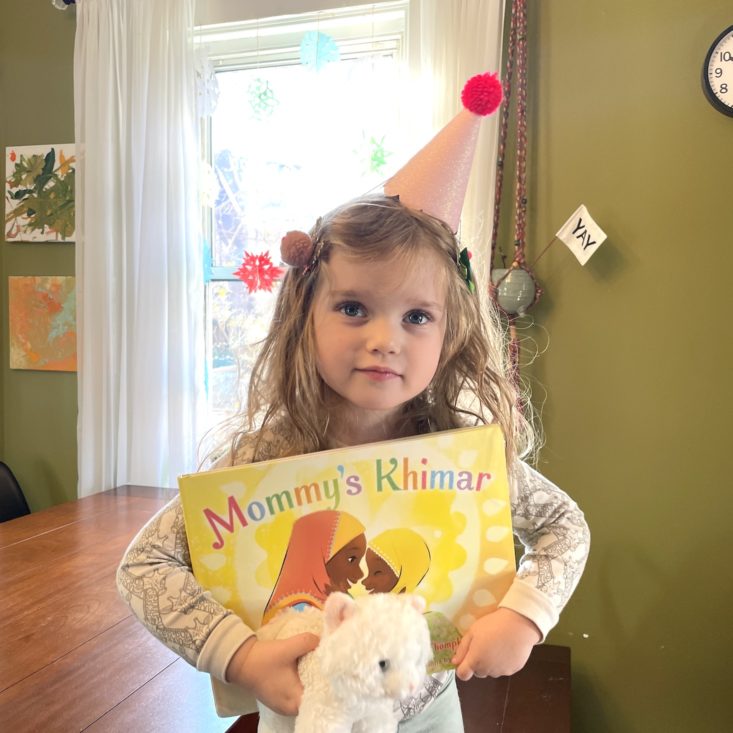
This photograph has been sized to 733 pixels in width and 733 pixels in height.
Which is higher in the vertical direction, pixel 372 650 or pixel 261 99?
A: pixel 261 99

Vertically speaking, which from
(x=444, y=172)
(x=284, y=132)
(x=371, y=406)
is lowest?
(x=371, y=406)

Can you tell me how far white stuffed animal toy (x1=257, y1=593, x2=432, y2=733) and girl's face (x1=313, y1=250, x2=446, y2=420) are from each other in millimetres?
223

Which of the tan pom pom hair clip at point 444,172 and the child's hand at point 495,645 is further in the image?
the tan pom pom hair clip at point 444,172

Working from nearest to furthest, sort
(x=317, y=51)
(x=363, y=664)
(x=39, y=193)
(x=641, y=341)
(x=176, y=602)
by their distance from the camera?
(x=363, y=664)
(x=176, y=602)
(x=641, y=341)
(x=317, y=51)
(x=39, y=193)

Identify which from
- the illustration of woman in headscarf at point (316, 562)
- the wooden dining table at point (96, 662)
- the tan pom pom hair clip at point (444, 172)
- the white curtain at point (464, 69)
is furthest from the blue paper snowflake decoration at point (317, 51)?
the illustration of woman in headscarf at point (316, 562)

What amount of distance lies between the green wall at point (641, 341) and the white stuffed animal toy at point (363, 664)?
4.17ft

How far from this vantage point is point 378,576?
0.62m

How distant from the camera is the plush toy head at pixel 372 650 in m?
0.49

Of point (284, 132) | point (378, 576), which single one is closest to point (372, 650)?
point (378, 576)

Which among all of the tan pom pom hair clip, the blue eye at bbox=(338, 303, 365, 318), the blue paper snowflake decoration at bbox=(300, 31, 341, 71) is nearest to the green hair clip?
the tan pom pom hair clip

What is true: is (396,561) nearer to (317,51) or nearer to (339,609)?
(339,609)

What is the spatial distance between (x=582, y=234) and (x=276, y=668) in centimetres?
135

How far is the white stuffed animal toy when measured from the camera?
49 centimetres

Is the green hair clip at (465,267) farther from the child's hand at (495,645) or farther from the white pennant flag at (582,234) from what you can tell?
the white pennant flag at (582,234)
